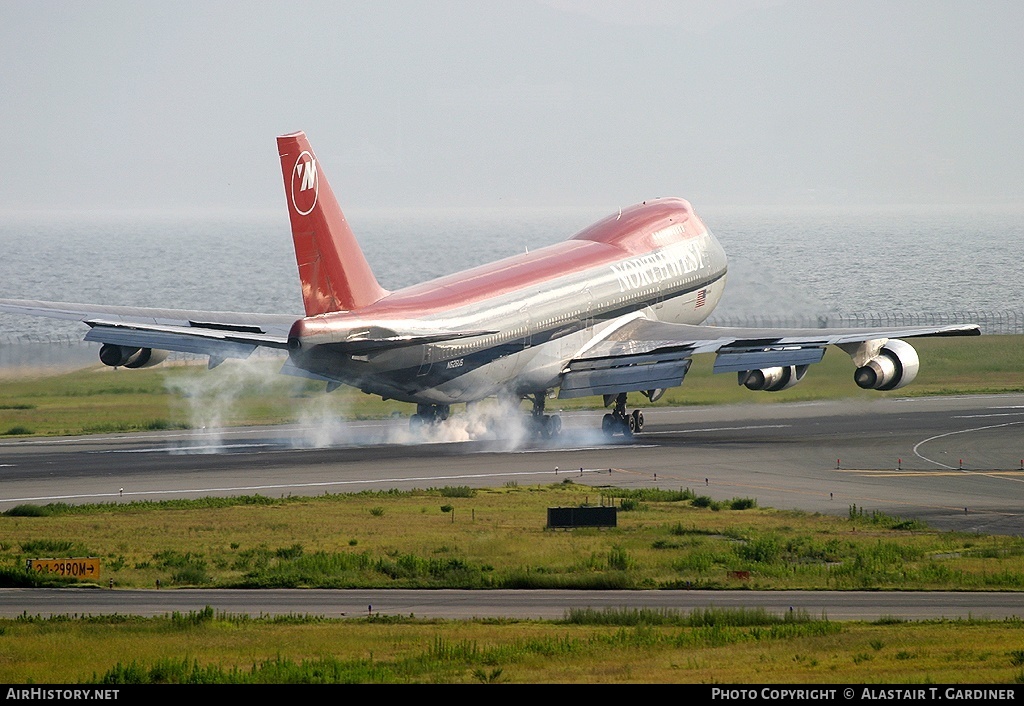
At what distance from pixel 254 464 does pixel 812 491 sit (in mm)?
20665

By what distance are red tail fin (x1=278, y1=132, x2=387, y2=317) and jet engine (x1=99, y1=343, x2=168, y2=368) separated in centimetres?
996

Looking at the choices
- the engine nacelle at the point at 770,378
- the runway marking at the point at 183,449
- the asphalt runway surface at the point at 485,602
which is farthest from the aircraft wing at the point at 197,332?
the asphalt runway surface at the point at 485,602

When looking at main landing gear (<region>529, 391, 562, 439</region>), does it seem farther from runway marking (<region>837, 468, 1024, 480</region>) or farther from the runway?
runway marking (<region>837, 468, 1024, 480</region>)

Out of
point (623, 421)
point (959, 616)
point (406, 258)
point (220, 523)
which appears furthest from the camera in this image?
point (406, 258)

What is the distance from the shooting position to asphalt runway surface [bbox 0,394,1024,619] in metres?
31.5

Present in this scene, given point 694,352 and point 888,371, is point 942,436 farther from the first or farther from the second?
point 694,352

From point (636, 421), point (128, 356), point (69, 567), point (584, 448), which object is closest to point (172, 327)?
point (128, 356)

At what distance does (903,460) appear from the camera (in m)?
57.5

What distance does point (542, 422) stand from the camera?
65.9 m

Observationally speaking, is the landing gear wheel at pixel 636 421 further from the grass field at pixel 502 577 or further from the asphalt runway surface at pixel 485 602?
the asphalt runway surface at pixel 485 602

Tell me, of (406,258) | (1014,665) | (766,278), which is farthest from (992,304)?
(1014,665)

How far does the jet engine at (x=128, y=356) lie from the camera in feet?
190
